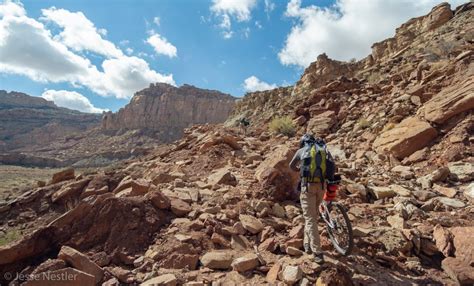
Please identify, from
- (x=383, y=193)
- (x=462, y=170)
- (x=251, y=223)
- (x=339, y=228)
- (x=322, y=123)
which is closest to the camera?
(x=339, y=228)

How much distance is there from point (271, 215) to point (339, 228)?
149cm

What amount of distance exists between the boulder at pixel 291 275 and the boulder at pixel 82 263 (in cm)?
226

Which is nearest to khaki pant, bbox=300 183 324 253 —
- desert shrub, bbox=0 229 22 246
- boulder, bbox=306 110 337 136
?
desert shrub, bbox=0 229 22 246

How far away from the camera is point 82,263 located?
382 centimetres

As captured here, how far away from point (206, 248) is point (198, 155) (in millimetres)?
6045

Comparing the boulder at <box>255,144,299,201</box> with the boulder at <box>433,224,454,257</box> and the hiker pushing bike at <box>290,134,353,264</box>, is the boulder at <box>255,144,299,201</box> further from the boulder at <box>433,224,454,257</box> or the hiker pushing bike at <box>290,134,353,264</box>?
the boulder at <box>433,224,454,257</box>

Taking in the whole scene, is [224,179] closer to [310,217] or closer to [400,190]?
[310,217]

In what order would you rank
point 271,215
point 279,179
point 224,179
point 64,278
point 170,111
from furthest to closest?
point 170,111, point 224,179, point 279,179, point 271,215, point 64,278

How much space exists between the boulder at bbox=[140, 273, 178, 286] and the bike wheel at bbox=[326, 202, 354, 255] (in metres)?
2.19

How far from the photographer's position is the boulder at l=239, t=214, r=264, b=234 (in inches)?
192

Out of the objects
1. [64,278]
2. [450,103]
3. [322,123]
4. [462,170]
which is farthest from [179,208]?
[322,123]

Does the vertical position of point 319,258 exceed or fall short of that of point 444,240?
it falls short

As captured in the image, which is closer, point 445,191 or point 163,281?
point 163,281

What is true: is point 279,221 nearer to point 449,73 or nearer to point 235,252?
point 235,252
